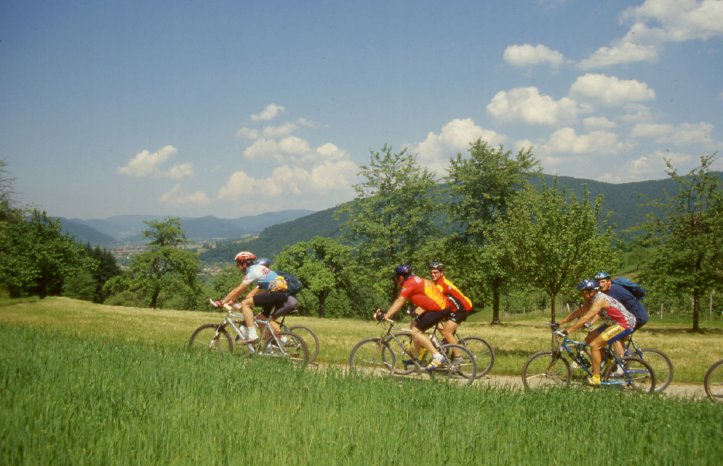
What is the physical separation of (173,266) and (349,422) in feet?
180

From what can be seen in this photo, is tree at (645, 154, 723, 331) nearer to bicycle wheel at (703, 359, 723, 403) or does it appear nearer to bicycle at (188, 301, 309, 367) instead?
bicycle wheel at (703, 359, 723, 403)

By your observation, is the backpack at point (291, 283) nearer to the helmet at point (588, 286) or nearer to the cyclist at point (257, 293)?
the cyclist at point (257, 293)

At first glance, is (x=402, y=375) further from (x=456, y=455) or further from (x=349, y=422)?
(x=456, y=455)

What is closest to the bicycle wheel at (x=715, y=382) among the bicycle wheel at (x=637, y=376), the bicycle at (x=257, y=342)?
the bicycle wheel at (x=637, y=376)

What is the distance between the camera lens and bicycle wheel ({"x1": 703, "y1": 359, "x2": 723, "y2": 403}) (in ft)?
27.0

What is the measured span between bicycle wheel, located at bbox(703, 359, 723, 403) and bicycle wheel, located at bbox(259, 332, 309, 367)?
7.16 metres

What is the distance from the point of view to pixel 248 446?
3.86m

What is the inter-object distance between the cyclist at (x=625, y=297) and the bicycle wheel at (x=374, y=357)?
13.6 feet

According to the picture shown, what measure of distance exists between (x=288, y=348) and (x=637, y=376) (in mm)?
6502

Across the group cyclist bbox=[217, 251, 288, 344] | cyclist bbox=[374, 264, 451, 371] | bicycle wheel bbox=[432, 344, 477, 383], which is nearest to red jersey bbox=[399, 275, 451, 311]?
cyclist bbox=[374, 264, 451, 371]

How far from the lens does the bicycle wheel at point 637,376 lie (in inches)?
335

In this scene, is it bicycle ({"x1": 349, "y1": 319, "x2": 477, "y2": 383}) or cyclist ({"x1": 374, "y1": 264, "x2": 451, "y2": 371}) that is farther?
bicycle ({"x1": 349, "y1": 319, "x2": 477, "y2": 383})

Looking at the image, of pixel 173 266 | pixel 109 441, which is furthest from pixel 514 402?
pixel 173 266

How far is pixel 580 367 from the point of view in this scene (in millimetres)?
8727
